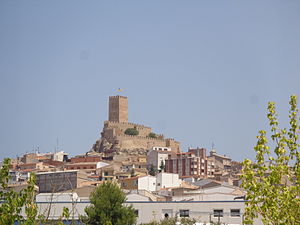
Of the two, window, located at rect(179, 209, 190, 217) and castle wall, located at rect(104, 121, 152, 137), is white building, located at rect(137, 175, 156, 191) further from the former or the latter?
castle wall, located at rect(104, 121, 152, 137)

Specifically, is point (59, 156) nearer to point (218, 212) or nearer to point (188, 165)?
point (188, 165)

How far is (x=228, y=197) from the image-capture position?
3600cm

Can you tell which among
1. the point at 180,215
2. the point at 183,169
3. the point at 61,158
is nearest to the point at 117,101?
the point at 61,158

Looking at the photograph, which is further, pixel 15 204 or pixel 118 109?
pixel 118 109

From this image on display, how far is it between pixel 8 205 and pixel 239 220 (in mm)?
20122

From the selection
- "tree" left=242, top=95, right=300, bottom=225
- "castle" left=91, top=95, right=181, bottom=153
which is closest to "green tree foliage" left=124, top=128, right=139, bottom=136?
"castle" left=91, top=95, right=181, bottom=153

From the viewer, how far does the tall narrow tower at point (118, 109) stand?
97.4 metres

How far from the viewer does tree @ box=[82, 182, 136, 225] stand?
2784cm

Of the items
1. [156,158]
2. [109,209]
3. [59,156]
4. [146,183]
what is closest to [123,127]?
[59,156]

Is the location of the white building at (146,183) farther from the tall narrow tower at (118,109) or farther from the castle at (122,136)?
the tall narrow tower at (118,109)

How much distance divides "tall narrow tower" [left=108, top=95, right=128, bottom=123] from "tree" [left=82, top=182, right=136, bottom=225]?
6739 centimetres

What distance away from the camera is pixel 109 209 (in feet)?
93.5

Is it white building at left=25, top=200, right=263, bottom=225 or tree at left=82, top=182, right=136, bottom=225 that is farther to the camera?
white building at left=25, top=200, right=263, bottom=225

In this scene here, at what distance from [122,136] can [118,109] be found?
861 centimetres
